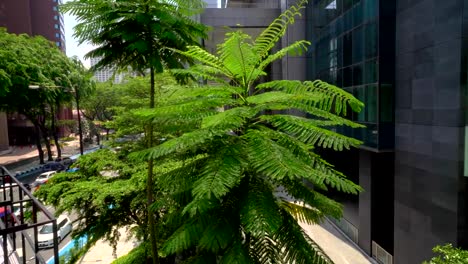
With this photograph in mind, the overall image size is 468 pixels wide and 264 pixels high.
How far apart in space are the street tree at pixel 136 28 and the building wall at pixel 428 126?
31.5 feet

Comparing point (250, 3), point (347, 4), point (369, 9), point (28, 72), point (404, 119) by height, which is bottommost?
point (404, 119)

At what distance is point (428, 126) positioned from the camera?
12219 mm

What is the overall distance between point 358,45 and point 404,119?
472 cm

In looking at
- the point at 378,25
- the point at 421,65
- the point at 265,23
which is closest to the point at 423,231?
the point at 421,65

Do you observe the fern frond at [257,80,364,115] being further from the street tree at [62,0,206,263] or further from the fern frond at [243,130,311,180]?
the street tree at [62,0,206,263]

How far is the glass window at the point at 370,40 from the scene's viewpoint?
14609 mm

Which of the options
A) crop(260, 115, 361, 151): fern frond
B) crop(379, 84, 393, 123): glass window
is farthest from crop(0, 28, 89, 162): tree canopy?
crop(260, 115, 361, 151): fern frond

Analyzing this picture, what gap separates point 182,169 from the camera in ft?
13.5

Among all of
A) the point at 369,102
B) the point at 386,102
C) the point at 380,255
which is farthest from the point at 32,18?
the point at 380,255

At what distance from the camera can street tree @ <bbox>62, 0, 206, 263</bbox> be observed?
5.41m

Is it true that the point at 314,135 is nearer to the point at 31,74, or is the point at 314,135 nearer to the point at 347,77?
the point at 347,77

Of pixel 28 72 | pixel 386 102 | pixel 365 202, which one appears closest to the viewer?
pixel 386 102

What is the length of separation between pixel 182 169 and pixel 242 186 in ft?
3.00

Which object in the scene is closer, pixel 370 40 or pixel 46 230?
pixel 370 40
